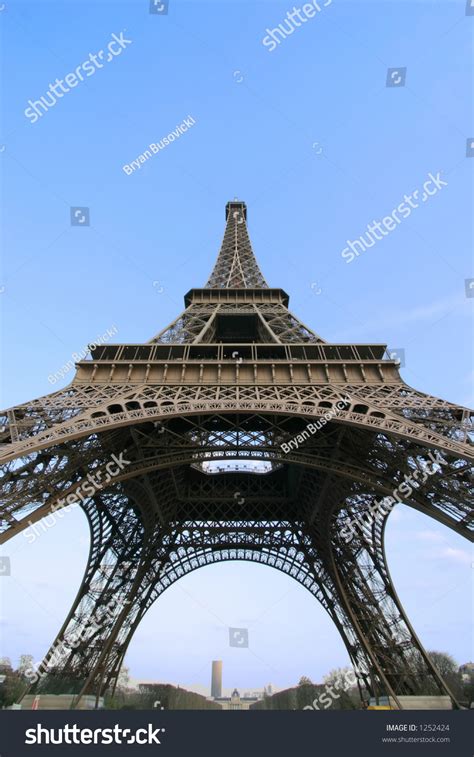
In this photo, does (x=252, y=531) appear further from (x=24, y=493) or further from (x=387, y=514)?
(x=24, y=493)

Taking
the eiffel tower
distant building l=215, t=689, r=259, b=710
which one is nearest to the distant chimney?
distant building l=215, t=689, r=259, b=710

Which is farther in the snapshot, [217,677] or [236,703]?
[217,677]

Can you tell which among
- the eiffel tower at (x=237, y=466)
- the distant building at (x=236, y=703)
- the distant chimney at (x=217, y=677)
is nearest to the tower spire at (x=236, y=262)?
the eiffel tower at (x=237, y=466)

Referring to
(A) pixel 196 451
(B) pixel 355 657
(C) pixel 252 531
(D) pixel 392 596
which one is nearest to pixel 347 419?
(A) pixel 196 451

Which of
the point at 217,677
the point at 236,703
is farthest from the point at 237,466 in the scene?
the point at 217,677

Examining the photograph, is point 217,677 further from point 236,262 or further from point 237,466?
point 236,262

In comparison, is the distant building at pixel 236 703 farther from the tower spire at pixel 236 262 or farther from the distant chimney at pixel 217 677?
the tower spire at pixel 236 262

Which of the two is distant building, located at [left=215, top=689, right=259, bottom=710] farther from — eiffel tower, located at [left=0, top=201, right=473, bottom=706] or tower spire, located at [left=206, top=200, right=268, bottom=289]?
tower spire, located at [left=206, top=200, right=268, bottom=289]
